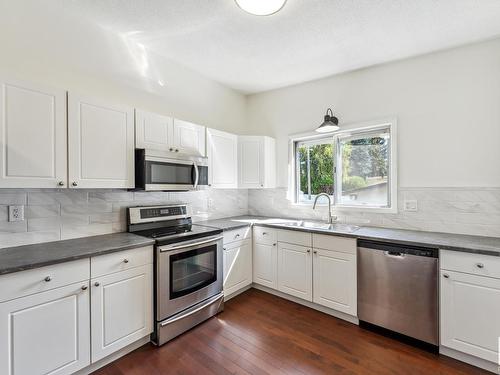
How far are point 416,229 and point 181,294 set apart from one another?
2440 millimetres

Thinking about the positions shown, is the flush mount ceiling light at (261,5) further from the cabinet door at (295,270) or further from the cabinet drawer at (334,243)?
the cabinet door at (295,270)

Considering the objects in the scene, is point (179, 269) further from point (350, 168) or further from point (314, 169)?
point (350, 168)

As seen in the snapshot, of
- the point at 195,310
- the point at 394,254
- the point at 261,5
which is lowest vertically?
the point at 195,310

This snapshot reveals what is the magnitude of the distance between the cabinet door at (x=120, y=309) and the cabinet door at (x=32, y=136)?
83 centimetres

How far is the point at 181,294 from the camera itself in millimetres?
2238

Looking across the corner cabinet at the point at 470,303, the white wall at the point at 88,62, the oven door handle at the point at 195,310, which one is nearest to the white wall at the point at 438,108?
the corner cabinet at the point at 470,303

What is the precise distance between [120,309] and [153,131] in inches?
61.1

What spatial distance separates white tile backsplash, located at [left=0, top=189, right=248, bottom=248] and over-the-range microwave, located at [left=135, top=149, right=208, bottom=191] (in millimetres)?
355

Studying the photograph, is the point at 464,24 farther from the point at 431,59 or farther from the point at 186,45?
the point at 186,45

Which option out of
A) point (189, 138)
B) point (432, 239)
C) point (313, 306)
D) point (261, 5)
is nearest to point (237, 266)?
point (313, 306)

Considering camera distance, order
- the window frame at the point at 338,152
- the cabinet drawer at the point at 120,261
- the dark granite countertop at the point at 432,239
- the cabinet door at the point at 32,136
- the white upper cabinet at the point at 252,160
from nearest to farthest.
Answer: the cabinet door at the point at 32,136, the cabinet drawer at the point at 120,261, the dark granite countertop at the point at 432,239, the window frame at the point at 338,152, the white upper cabinet at the point at 252,160

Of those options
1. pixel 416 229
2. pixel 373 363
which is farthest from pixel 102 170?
pixel 416 229

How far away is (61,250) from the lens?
175 centimetres

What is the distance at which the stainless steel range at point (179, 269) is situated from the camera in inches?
82.7
